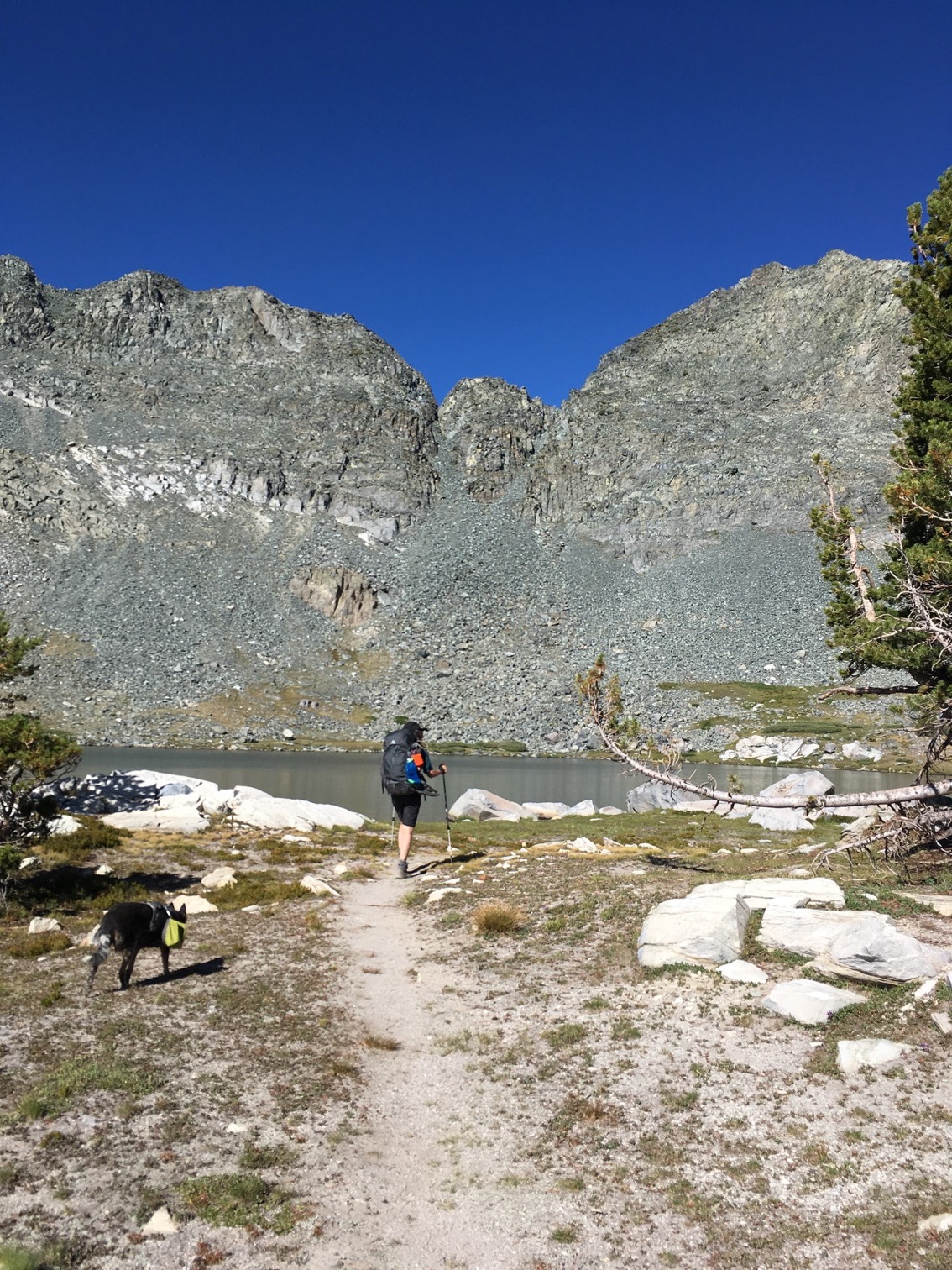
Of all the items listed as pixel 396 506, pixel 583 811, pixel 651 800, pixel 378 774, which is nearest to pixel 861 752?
pixel 651 800

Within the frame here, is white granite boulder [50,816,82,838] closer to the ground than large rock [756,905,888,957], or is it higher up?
closer to the ground

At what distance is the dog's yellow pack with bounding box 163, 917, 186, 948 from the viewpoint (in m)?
10.8

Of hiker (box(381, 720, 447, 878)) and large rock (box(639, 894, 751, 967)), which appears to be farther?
hiker (box(381, 720, 447, 878))

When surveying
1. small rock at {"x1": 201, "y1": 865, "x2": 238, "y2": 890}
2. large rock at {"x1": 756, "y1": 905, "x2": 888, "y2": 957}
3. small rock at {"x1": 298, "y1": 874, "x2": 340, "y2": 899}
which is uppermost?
large rock at {"x1": 756, "y1": 905, "x2": 888, "y2": 957}

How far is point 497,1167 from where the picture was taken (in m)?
6.50

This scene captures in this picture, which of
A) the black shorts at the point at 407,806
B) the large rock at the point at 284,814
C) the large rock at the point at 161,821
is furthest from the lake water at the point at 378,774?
the black shorts at the point at 407,806

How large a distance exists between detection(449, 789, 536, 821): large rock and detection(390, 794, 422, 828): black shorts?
1924cm

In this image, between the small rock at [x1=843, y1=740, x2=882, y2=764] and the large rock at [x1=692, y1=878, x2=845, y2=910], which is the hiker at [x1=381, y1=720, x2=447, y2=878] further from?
the small rock at [x1=843, y1=740, x2=882, y2=764]

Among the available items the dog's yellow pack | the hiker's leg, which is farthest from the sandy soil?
the hiker's leg

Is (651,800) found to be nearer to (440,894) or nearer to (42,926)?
Result: (440,894)

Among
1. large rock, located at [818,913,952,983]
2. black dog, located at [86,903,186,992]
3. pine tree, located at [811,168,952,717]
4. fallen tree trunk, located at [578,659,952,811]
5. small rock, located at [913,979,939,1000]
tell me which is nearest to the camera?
small rock, located at [913,979,939,1000]

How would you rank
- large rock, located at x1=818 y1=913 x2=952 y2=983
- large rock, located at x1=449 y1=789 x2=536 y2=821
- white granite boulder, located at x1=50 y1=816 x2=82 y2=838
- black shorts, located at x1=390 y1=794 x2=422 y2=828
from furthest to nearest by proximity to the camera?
large rock, located at x1=449 y1=789 x2=536 y2=821 → white granite boulder, located at x1=50 y1=816 x2=82 y2=838 → black shorts, located at x1=390 y1=794 x2=422 y2=828 → large rock, located at x1=818 y1=913 x2=952 y2=983

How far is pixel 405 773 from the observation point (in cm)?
1880

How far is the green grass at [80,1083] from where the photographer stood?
679 centimetres
